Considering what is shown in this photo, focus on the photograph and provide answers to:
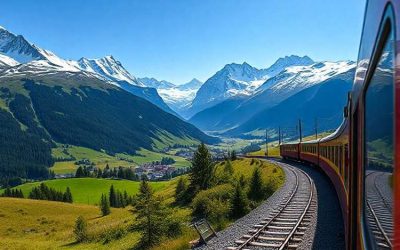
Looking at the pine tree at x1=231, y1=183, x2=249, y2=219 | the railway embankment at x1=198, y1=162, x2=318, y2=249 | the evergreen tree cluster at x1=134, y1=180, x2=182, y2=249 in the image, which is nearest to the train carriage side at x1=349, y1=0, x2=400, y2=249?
the railway embankment at x1=198, y1=162, x2=318, y2=249

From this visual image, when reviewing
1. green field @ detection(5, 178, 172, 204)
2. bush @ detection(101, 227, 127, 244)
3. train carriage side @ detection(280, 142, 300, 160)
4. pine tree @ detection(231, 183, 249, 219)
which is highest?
train carriage side @ detection(280, 142, 300, 160)

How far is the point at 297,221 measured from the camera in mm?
23312

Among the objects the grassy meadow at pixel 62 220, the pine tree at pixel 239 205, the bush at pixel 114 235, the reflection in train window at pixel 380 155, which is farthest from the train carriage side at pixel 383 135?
the bush at pixel 114 235

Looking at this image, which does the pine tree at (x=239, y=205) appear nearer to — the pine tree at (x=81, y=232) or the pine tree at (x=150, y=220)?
the pine tree at (x=150, y=220)

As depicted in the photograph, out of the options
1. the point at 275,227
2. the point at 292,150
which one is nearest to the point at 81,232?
the point at 292,150

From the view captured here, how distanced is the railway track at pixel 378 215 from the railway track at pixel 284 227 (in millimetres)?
13812

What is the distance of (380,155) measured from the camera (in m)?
3.74

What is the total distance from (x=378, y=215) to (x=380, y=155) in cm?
52

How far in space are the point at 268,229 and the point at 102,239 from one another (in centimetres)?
3256

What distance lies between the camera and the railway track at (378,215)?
10.5 feet

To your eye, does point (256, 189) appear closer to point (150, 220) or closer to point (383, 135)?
point (150, 220)

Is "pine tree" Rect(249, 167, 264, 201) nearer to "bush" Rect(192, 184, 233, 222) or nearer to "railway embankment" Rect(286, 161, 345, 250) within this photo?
"bush" Rect(192, 184, 233, 222)

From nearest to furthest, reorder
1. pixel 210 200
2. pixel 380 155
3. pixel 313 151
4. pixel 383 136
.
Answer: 1. pixel 383 136
2. pixel 380 155
3. pixel 210 200
4. pixel 313 151

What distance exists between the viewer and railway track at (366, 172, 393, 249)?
10.5 ft
